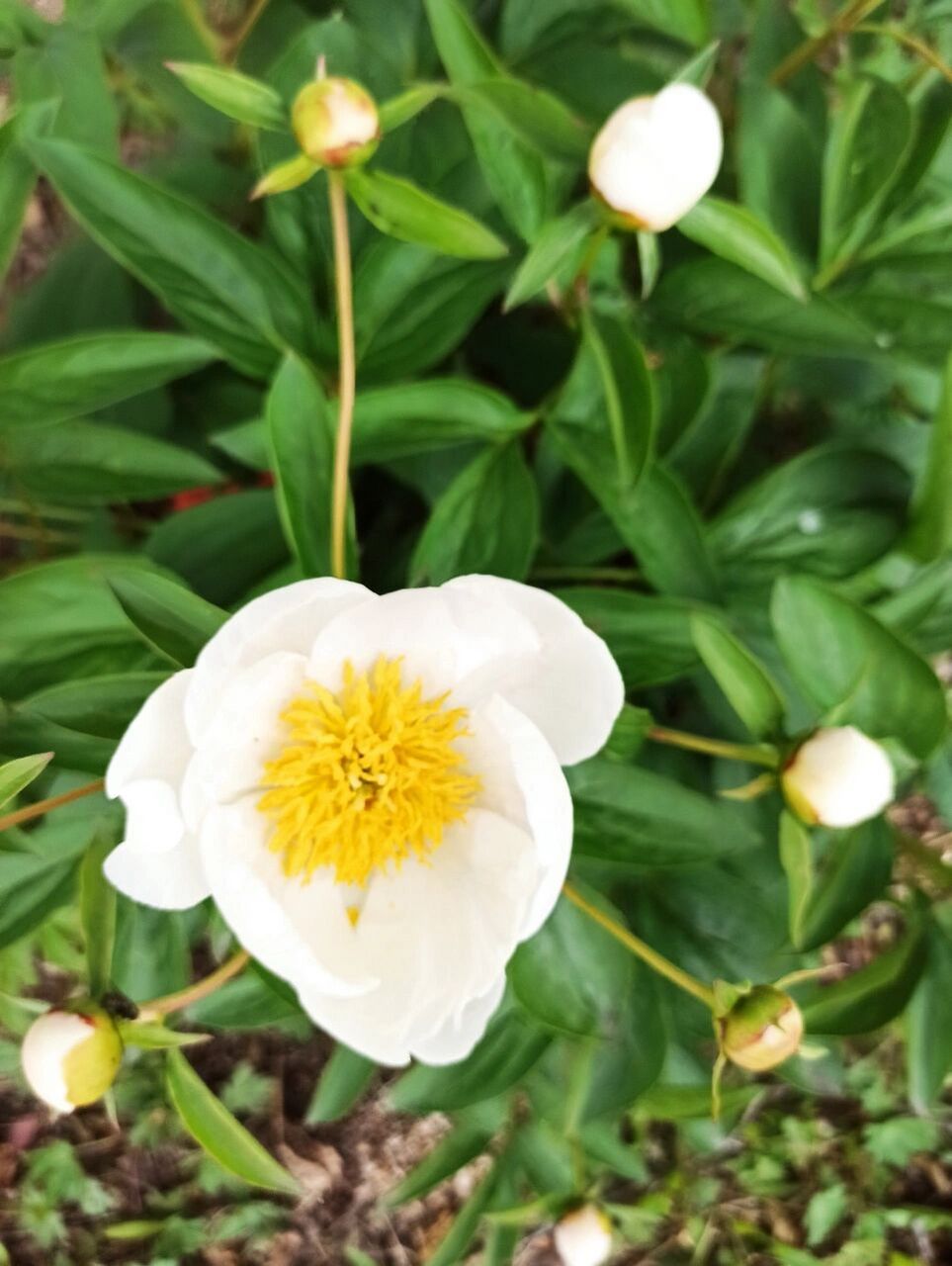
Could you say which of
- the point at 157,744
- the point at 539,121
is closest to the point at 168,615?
the point at 157,744

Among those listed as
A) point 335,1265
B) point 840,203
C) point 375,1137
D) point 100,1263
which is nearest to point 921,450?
point 840,203

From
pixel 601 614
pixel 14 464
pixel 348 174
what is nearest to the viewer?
pixel 348 174

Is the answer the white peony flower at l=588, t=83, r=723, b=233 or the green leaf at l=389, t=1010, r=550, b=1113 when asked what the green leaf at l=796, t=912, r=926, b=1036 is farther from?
the white peony flower at l=588, t=83, r=723, b=233

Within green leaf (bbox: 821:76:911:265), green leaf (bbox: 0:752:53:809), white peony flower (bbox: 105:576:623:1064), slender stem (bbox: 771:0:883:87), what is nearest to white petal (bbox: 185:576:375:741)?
white peony flower (bbox: 105:576:623:1064)

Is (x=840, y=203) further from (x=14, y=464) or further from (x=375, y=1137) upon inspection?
(x=375, y=1137)

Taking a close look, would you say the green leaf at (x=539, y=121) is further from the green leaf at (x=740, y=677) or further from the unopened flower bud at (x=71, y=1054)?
the unopened flower bud at (x=71, y=1054)

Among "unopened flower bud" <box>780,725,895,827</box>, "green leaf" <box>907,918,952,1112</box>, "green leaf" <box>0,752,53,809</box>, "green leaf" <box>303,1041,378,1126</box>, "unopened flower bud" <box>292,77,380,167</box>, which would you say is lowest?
"green leaf" <box>303,1041,378,1126</box>

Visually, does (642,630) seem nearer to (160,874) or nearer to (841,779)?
(841,779)
